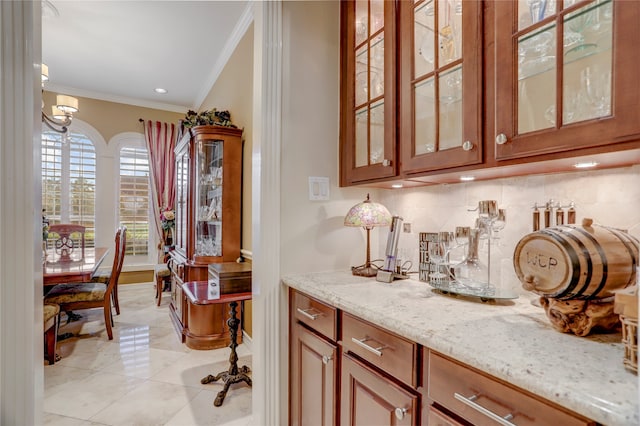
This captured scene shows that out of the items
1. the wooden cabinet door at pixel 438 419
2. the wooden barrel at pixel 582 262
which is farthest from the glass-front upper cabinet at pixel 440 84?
the wooden cabinet door at pixel 438 419

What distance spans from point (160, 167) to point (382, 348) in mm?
5122

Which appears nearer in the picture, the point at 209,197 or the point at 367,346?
the point at 367,346

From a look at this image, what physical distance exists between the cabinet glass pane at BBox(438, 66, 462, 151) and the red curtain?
4747 millimetres

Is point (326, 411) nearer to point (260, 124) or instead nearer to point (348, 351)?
point (348, 351)

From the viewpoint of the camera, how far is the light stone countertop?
58 cm

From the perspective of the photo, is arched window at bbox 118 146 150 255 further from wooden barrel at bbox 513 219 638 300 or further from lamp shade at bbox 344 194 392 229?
wooden barrel at bbox 513 219 638 300

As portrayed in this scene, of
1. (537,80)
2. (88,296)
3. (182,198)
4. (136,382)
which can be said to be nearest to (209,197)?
(182,198)

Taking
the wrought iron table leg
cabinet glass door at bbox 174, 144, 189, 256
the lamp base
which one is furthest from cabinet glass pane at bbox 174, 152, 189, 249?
the lamp base

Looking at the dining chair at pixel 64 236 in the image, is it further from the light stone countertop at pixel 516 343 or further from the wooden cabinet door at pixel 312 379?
the light stone countertop at pixel 516 343

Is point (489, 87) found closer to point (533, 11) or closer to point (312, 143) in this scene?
point (533, 11)

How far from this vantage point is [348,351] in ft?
4.00

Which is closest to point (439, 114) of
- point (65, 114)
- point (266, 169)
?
point (266, 169)

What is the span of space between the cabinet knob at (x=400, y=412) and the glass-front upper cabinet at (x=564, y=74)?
0.87m

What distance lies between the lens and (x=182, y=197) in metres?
3.83
